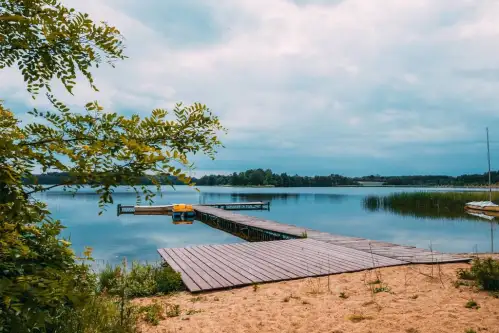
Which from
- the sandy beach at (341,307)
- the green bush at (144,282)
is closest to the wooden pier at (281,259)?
the green bush at (144,282)

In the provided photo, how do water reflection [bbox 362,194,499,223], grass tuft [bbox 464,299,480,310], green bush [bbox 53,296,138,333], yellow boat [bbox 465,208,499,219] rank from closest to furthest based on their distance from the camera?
green bush [bbox 53,296,138,333] < grass tuft [bbox 464,299,480,310] < water reflection [bbox 362,194,499,223] < yellow boat [bbox 465,208,499,219]

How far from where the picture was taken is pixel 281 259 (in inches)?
353

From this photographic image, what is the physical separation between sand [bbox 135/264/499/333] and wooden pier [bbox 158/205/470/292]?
1.56ft

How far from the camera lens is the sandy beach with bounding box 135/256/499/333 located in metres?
4.67

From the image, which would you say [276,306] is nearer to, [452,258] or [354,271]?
[354,271]

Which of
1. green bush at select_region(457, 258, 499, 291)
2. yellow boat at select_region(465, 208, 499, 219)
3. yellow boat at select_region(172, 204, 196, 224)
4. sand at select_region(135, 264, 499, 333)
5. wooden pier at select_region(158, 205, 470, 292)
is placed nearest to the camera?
sand at select_region(135, 264, 499, 333)

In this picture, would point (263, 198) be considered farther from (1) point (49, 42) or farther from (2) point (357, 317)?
(1) point (49, 42)

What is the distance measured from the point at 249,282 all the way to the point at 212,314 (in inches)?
66.0

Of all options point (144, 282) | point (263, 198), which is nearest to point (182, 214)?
point (144, 282)

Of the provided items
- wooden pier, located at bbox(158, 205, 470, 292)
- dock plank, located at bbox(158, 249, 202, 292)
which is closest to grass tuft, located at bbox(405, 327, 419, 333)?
wooden pier, located at bbox(158, 205, 470, 292)

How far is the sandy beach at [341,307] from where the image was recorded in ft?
15.3

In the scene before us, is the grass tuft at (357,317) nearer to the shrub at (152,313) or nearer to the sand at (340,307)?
the sand at (340,307)

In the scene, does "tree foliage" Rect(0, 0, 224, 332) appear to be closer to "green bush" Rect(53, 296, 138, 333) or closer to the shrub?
"green bush" Rect(53, 296, 138, 333)

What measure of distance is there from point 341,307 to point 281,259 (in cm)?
358
